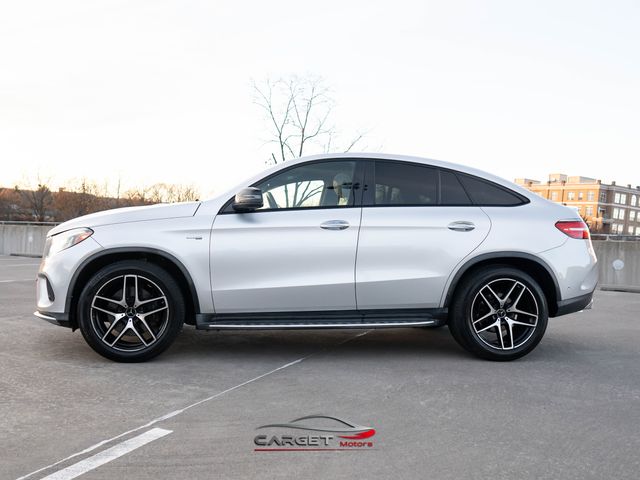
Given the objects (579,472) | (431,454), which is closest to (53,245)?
(431,454)

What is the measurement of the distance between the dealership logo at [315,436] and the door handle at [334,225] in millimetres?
1874

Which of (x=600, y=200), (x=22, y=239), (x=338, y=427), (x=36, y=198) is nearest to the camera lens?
(x=338, y=427)

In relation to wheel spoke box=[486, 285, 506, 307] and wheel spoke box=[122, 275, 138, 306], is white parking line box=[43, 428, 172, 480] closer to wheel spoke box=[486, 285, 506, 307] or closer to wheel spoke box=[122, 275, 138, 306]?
wheel spoke box=[122, 275, 138, 306]

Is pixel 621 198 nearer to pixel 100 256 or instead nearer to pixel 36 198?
pixel 36 198

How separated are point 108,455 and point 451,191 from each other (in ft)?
11.8

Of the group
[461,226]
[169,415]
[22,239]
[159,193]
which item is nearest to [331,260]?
[461,226]

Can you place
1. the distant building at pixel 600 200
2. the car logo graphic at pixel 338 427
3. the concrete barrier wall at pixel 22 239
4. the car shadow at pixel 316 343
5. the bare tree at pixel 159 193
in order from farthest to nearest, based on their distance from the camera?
the distant building at pixel 600 200 → the bare tree at pixel 159 193 → the concrete barrier wall at pixel 22 239 → the car shadow at pixel 316 343 → the car logo graphic at pixel 338 427

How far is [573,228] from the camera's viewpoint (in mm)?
5598

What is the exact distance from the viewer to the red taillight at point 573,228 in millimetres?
5582

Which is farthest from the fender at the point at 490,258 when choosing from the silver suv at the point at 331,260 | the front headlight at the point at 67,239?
the front headlight at the point at 67,239

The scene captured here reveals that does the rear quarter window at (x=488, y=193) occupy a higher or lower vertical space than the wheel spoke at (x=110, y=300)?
higher

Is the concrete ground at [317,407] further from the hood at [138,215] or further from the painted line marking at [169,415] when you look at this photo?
the hood at [138,215]

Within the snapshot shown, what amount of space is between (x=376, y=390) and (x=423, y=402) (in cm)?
39

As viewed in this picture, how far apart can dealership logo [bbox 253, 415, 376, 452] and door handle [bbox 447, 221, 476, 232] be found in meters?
2.25
